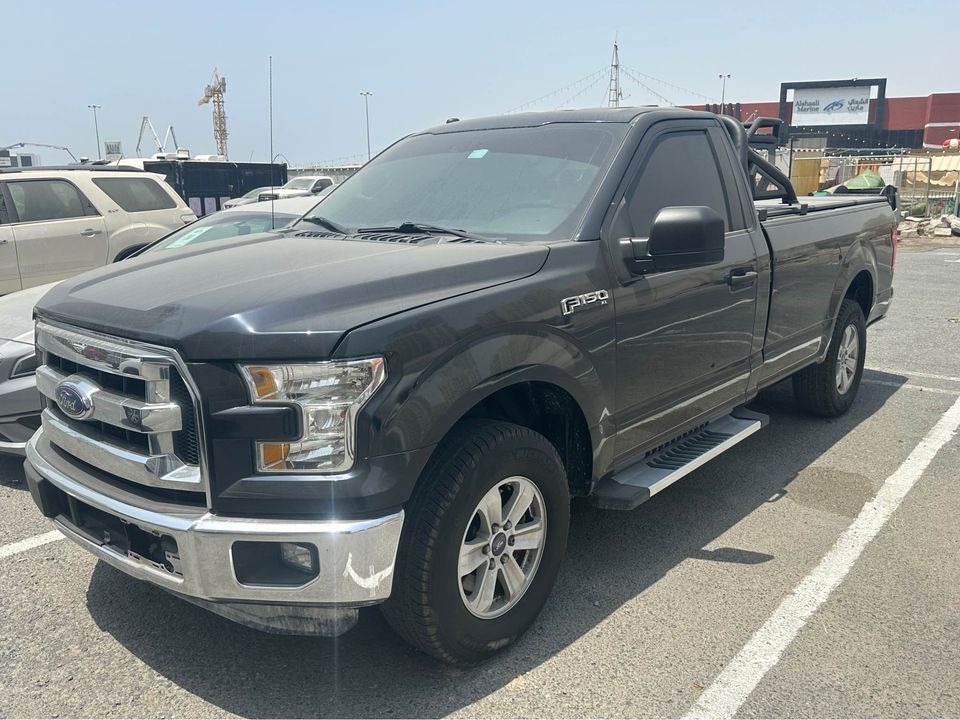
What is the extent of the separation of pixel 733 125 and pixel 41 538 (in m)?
4.30

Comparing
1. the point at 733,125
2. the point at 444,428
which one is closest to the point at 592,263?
the point at 444,428

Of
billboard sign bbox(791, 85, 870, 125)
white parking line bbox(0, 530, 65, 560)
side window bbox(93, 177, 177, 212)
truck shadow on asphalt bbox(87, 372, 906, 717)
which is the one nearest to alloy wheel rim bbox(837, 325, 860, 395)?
truck shadow on asphalt bbox(87, 372, 906, 717)

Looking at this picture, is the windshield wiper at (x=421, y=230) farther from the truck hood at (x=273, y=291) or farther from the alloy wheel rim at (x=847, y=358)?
the alloy wheel rim at (x=847, y=358)

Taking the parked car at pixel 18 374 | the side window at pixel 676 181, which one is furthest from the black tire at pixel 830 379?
the parked car at pixel 18 374

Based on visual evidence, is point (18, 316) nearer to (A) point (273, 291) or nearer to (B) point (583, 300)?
(A) point (273, 291)

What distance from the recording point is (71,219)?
30.1 ft

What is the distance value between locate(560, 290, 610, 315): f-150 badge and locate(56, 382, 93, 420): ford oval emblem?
1681 millimetres

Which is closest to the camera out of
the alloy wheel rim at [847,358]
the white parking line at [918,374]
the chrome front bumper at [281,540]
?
the chrome front bumper at [281,540]

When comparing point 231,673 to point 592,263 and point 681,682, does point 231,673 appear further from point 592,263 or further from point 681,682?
point 592,263

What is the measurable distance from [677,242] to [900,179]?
85.9 ft

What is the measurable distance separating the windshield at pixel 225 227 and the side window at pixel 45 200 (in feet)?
12.0

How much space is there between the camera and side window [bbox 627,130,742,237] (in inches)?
143

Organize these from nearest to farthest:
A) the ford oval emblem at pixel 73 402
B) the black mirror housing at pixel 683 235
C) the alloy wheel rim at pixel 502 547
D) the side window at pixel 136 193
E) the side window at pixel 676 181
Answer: the ford oval emblem at pixel 73 402
the alloy wheel rim at pixel 502 547
the black mirror housing at pixel 683 235
the side window at pixel 676 181
the side window at pixel 136 193

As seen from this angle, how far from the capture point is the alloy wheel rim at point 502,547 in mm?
2844
